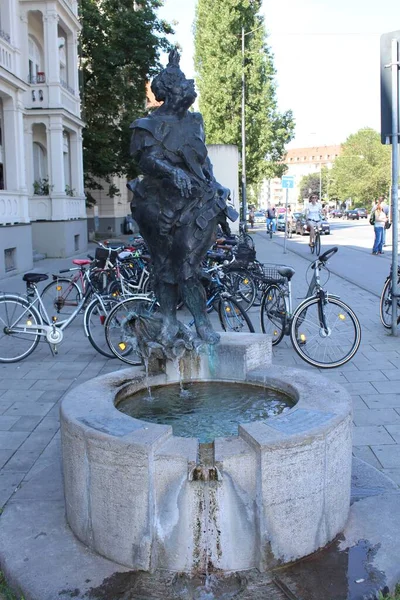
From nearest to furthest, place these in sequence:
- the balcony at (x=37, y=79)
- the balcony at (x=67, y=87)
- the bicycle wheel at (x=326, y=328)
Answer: the bicycle wheel at (x=326, y=328) → the balcony at (x=37, y=79) → the balcony at (x=67, y=87)

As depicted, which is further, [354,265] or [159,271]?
[354,265]

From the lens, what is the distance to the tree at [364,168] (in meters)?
83.5

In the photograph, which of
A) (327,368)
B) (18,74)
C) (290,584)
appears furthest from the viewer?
(18,74)

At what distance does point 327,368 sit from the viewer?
273 inches

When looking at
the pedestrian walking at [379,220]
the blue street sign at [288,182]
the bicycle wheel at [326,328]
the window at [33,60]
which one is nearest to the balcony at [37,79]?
the window at [33,60]

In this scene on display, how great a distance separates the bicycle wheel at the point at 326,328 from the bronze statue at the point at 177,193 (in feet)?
8.68

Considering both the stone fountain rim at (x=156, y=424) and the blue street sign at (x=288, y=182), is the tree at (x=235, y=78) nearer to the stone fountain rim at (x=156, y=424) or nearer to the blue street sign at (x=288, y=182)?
the blue street sign at (x=288, y=182)

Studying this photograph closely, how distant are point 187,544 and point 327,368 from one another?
4.24 meters

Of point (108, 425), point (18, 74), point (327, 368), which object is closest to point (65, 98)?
point (18, 74)

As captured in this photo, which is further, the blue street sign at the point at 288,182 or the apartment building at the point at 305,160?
the apartment building at the point at 305,160

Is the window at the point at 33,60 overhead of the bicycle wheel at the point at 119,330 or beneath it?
overhead

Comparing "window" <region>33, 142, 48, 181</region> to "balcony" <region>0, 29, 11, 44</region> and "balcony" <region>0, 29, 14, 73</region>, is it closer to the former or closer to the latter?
"balcony" <region>0, 29, 14, 73</region>

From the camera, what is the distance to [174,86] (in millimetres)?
4324

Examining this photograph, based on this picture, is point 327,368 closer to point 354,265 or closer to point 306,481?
point 306,481
